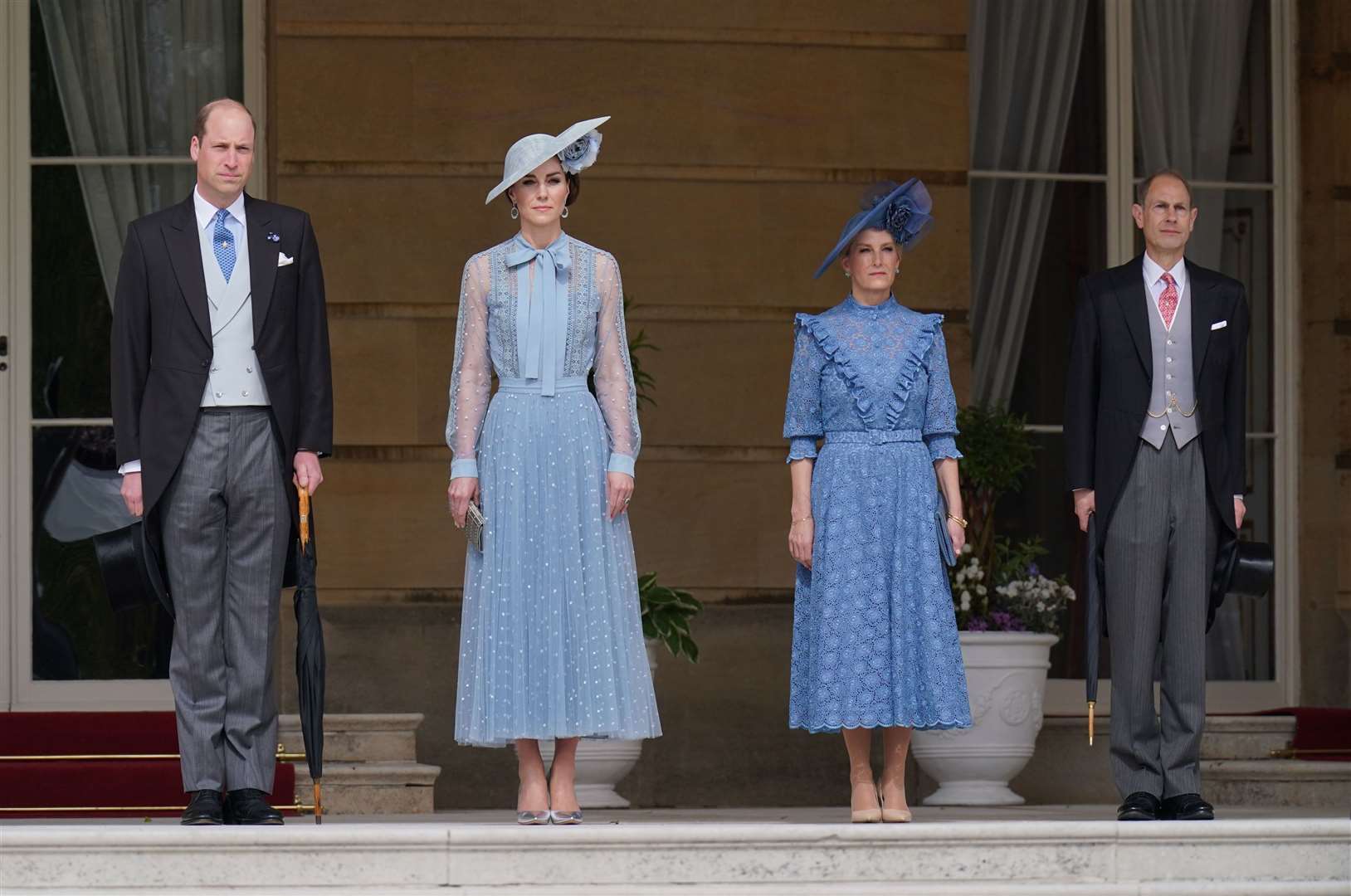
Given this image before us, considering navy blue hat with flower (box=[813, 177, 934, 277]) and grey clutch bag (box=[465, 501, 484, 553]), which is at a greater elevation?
navy blue hat with flower (box=[813, 177, 934, 277])

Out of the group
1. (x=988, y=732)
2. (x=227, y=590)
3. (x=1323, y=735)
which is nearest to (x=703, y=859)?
(x=227, y=590)

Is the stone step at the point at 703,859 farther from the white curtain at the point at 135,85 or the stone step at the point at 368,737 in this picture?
the white curtain at the point at 135,85

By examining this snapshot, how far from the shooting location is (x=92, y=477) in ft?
28.4

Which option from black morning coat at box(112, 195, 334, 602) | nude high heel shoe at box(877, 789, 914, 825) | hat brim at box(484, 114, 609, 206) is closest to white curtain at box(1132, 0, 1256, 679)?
nude high heel shoe at box(877, 789, 914, 825)

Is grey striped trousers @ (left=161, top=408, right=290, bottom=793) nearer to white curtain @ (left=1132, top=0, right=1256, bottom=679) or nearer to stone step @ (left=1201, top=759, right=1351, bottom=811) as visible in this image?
stone step @ (left=1201, top=759, right=1351, bottom=811)

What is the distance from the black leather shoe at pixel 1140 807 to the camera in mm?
5805

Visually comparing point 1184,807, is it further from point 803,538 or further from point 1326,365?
point 1326,365

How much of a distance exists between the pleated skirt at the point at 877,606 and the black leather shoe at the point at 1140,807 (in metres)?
0.49

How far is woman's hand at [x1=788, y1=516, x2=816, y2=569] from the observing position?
5855 millimetres

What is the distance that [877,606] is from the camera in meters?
5.73

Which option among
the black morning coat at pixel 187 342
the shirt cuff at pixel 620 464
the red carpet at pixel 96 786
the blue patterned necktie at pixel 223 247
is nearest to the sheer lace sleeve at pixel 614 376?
the shirt cuff at pixel 620 464

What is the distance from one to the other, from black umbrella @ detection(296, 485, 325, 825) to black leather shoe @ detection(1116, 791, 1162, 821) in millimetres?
2063

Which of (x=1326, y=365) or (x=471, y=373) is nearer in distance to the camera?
(x=471, y=373)

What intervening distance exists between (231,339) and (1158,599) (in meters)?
2.51
